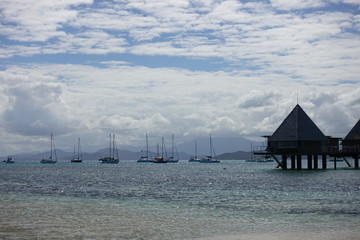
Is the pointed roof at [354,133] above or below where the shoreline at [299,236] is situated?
above

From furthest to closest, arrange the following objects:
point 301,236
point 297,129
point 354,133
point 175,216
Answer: point 354,133
point 297,129
point 175,216
point 301,236

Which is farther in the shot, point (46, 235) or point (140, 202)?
point (140, 202)

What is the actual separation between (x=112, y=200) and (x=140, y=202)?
2.61m

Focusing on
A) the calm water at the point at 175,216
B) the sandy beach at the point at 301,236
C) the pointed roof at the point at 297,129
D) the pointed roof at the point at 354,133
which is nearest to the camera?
the sandy beach at the point at 301,236

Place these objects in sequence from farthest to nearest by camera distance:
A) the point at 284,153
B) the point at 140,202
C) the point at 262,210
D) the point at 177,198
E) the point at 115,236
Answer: the point at 284,153
the point at 177,198
the point at 140,202
the point at 262,210
the point at 115,236

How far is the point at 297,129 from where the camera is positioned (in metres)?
69.6

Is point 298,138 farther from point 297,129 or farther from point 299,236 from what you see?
point 299,236

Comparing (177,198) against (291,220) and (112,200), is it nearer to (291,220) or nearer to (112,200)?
(112,200)

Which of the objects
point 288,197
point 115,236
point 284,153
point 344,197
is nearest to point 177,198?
point 288,197

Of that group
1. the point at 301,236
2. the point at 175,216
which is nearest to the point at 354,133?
the point at 175,216

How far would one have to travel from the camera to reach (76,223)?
76.7 ft

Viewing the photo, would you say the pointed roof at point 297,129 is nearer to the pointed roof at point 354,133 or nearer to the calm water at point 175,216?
the pointed roof at point 354,133

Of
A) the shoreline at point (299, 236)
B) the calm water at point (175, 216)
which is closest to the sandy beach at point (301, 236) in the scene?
the shoreline at point (299, 236)

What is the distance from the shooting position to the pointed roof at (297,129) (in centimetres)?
6962
